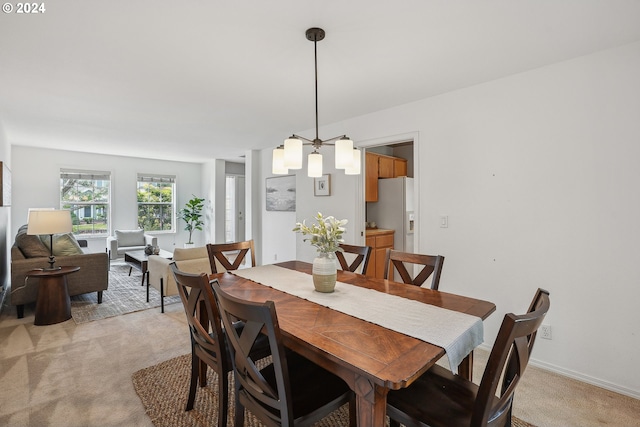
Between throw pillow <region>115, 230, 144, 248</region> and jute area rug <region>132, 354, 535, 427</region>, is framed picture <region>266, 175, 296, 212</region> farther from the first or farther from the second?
jute area rug <region>132, 354, 535, 427</region>

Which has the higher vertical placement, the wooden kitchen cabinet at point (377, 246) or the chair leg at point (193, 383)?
the wooden kitchen cabinet at point (377, 246)

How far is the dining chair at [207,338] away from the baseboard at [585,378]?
222 cm

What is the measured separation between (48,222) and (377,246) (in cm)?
379

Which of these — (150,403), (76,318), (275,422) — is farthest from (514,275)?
(76,318)

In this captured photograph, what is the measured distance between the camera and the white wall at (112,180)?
583cm

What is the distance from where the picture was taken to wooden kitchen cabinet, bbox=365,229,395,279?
13.8 ft

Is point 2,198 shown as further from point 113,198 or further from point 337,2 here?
point 337,2

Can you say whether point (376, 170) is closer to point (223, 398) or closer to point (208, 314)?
point (208, 314)

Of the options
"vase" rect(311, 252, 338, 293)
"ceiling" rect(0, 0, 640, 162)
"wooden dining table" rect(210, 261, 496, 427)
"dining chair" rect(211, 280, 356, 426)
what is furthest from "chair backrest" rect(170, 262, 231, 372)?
"ceiling" rect(0, 0, 640, 162)

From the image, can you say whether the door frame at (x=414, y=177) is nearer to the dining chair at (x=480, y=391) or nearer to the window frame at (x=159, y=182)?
the dining chair at (x=480, y=391)

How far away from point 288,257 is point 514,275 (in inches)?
136

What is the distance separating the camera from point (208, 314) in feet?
5.39

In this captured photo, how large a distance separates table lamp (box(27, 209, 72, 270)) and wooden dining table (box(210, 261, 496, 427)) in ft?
8.72

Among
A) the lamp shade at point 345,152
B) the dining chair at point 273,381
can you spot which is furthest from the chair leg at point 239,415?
the lamp shade at point 345,152
